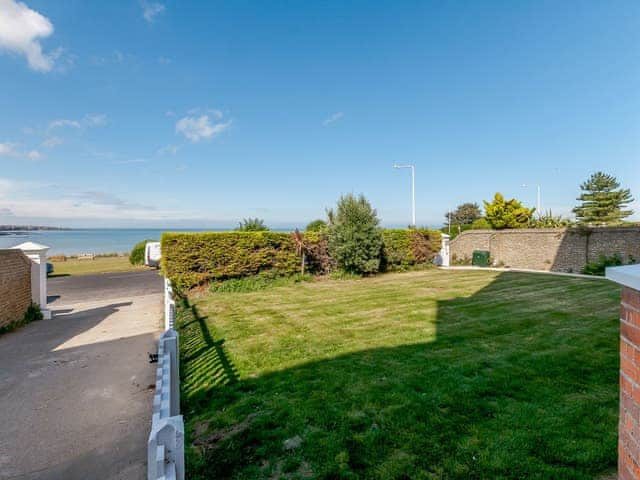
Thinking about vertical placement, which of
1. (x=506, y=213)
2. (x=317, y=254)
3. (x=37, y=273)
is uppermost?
(x=506, y=213)

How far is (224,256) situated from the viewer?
12250mm

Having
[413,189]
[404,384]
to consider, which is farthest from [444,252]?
[404,384]

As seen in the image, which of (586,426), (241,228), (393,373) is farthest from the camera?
(241,228)

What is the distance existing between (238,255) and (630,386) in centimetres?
1193

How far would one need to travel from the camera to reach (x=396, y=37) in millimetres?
13758


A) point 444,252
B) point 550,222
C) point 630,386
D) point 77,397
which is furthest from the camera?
point 550,222

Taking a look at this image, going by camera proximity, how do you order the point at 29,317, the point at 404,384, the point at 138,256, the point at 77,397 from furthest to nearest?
1. the point at 138,256
2. the point at 29,317
3. the point at 77,397
4. the point at 404,384

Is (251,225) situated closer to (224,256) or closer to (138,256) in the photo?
(224,256)

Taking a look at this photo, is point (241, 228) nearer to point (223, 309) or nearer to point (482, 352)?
point (223, 309)

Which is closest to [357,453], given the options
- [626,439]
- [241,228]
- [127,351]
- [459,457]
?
[459,457]

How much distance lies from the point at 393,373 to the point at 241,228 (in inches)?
458

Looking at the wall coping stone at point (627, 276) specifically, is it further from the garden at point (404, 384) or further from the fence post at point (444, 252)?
the fence post at point (444, 252)

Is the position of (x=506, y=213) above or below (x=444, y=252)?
above

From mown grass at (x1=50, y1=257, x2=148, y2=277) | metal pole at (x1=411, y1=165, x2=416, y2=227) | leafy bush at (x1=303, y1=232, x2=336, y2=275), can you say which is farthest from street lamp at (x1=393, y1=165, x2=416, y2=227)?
mown grass at (x1=50, y1=257, x2=148, y2=277)
